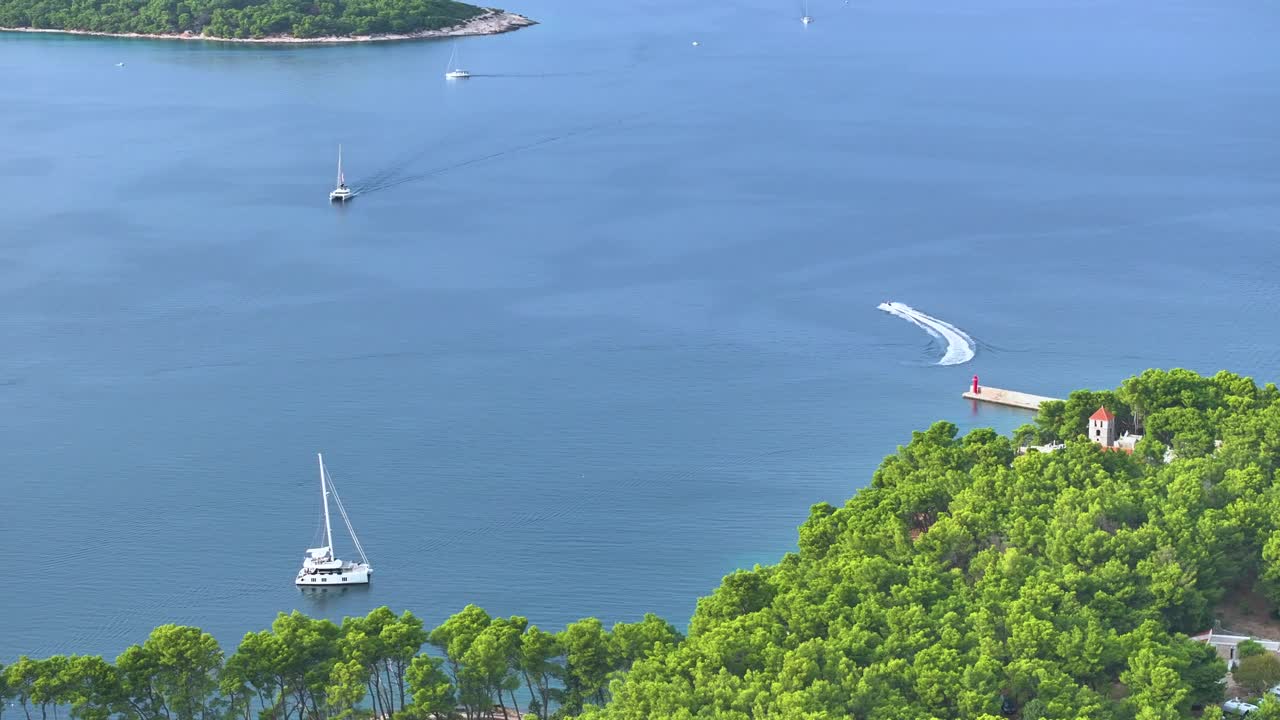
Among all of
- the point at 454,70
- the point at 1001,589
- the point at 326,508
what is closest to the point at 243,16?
the point at 454,70

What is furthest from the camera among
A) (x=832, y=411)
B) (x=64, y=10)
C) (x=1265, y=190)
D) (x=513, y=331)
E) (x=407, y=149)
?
(x=64, y=10)

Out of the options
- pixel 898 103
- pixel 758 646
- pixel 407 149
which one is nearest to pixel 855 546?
pixel 758 646

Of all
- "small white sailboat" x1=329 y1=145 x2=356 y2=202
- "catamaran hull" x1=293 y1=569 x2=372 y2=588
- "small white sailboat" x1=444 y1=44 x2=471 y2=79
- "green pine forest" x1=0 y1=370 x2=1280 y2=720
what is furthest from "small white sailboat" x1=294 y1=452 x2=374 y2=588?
"small white sailboat" x1=444 y1=44 x2=471 y2=79

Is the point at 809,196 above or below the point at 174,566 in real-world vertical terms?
above

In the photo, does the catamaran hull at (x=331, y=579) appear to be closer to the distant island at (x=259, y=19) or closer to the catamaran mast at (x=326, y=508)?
the catamaran mast at (x=326, y=508)

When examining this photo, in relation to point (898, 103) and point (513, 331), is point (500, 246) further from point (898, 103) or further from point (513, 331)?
point (898, 103)

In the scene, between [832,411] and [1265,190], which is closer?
[832,411]

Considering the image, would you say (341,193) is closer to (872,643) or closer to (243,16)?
(243,16)
